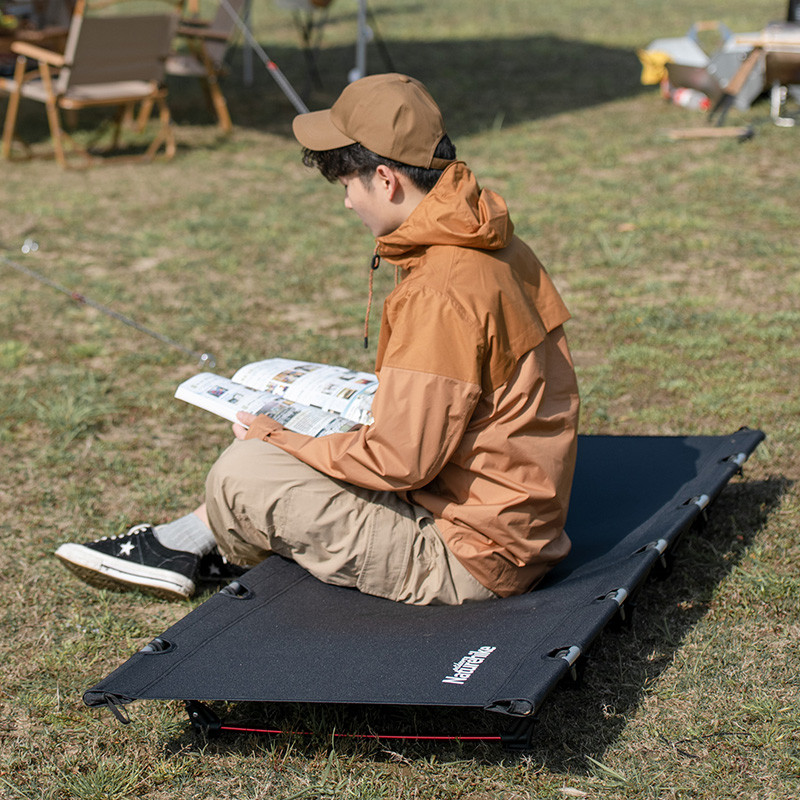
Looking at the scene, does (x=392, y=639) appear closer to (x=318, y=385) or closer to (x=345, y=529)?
(x=345, y=529)

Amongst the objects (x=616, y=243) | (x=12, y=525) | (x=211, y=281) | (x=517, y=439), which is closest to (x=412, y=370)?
(x=517, y=439)

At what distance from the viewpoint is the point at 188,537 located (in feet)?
9.27

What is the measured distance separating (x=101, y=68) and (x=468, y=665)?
6.60m

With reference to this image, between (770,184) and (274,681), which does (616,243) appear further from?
(274,681)

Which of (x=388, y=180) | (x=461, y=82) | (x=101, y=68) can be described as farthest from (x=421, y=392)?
(x=461, y=82)

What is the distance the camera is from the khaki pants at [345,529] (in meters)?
2.35

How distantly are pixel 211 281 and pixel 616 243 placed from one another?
2.22m

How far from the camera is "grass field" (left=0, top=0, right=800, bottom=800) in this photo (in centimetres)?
223

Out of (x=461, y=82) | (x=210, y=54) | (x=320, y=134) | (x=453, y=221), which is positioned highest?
(x=320, y=134)

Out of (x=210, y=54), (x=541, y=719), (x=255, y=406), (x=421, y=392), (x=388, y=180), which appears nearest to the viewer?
(x=421, y=392)

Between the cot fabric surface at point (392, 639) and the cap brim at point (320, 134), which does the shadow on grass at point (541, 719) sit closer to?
the cot fabric surface at point (392, 639)

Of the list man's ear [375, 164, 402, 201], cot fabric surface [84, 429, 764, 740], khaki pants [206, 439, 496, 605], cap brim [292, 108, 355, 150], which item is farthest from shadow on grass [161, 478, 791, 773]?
cap brim [292, 108, 355, 150]

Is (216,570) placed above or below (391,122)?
below

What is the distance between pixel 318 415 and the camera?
9.00ft
